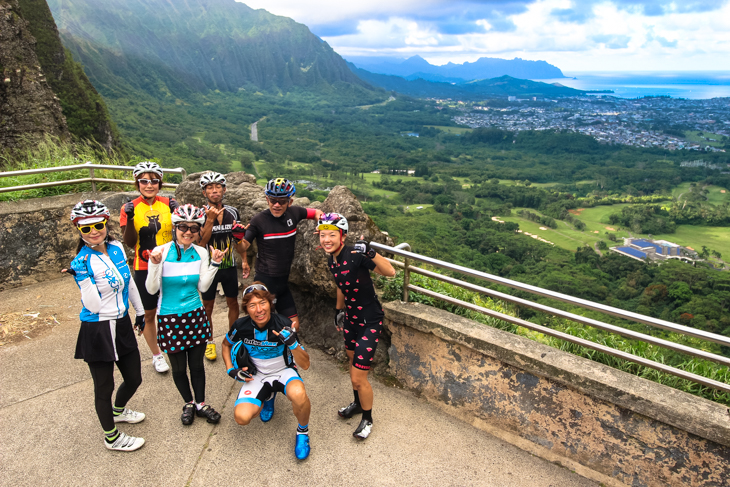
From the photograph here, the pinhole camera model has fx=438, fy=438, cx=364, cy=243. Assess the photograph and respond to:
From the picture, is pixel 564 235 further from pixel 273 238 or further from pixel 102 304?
pixel 102 304

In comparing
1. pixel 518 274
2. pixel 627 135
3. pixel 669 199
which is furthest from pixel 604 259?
pixel 627 135

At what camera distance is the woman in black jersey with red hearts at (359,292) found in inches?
137

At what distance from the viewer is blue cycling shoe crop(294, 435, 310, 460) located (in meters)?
3.42

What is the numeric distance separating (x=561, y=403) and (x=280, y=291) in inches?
101

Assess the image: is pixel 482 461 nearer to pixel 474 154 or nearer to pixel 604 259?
pixel 604 259

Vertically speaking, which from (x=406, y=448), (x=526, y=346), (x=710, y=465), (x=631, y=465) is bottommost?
(x=406, y=448)

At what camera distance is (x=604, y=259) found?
38969 millimetres

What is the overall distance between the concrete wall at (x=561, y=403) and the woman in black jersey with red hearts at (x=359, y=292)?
56 cm

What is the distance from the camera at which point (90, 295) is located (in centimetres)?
313

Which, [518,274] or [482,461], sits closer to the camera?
[482,461]

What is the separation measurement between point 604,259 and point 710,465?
40860 millimetres

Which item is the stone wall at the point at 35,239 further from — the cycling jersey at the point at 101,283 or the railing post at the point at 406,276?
the railing post at the point at 406,276

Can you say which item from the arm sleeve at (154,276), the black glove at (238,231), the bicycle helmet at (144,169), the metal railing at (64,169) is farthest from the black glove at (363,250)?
the metal railing at (64,169)

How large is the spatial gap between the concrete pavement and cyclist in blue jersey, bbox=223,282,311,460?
294 millimetres
